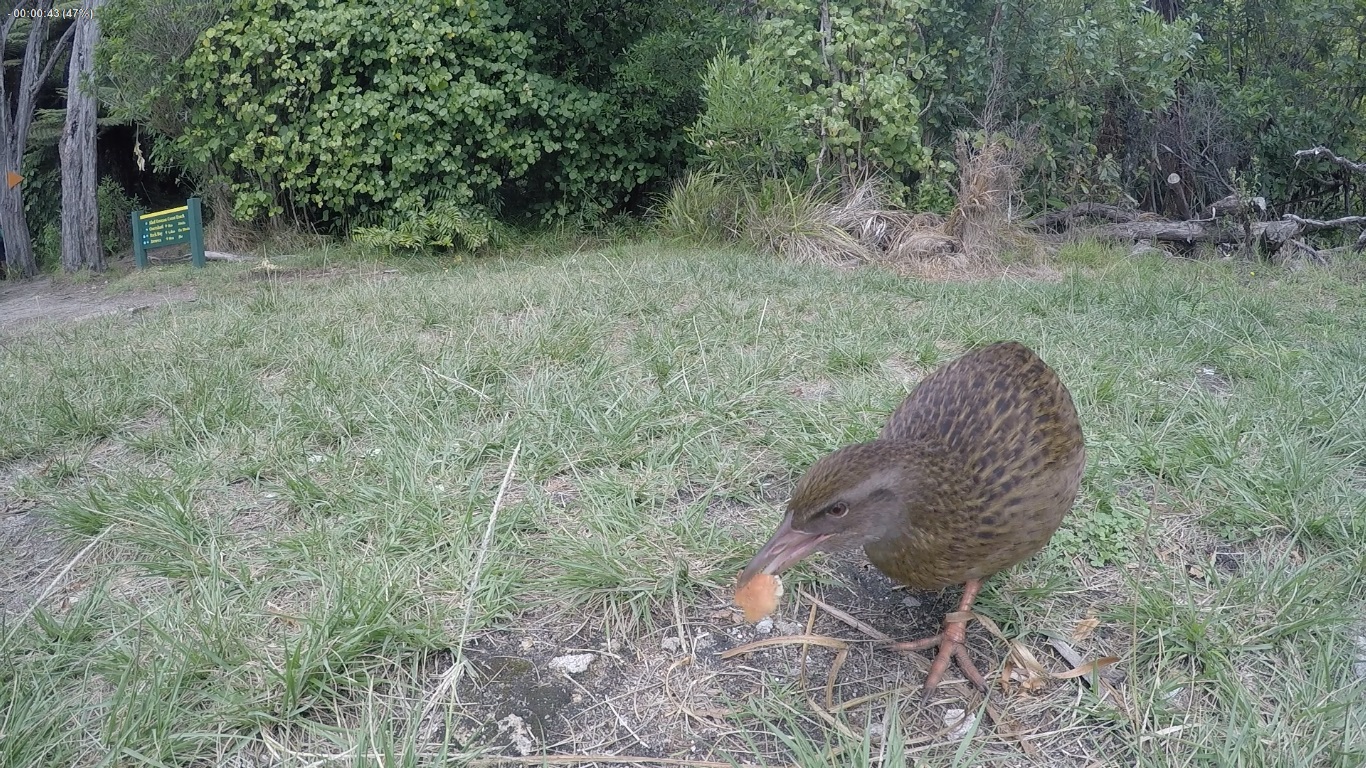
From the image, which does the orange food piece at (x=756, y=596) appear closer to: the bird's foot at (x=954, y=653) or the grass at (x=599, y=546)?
the grass at (x=599, y=546)

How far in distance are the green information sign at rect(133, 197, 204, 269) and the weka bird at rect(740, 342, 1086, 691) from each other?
8.79m

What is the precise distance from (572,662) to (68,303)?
772cm

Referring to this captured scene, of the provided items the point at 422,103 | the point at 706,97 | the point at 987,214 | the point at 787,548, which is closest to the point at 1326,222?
the point at 987,214

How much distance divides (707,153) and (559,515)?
Answer: 239 inches

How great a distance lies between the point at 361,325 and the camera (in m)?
4.50

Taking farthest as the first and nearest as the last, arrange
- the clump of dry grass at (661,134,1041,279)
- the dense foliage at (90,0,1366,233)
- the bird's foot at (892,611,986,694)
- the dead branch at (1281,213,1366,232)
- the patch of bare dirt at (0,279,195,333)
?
the dense foliage at (90,0,1366,233), the dead branch at (1281,213,1366,232), the clump of dry grass at (661,134,1041,279), the patch of bare dirt at (0,279,195,333), the bird's foot at (892,611,986,694)

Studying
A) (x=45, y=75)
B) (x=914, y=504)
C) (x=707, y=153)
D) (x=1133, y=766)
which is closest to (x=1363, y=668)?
(x=1133, y=766)

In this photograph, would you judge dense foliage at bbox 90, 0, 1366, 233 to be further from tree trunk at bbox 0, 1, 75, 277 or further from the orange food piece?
the orange food piece

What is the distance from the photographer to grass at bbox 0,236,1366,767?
6.16ft

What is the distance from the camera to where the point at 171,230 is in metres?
9.60

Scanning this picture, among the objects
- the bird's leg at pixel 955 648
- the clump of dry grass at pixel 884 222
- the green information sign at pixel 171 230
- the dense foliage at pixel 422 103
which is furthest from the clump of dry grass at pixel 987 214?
the green information sign at pixel 171 230

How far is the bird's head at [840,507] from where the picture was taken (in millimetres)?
1905

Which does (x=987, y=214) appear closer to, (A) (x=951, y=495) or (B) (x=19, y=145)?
(A) (x=951, y=495)

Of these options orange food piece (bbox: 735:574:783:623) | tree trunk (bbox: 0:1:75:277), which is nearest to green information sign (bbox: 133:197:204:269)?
tree trunk (bbox: 0:1:75:277)
